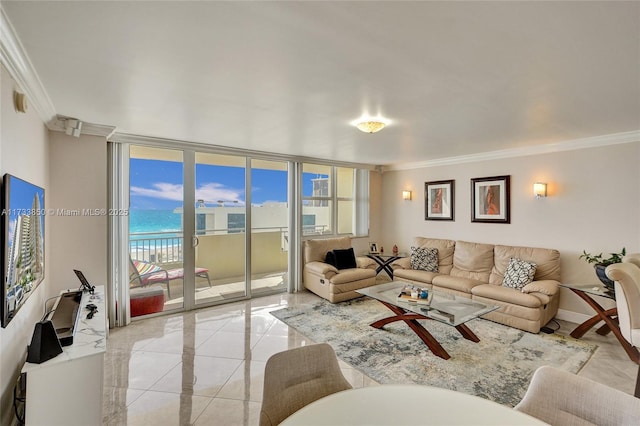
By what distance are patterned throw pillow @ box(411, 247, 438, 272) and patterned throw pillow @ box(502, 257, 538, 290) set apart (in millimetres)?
1096

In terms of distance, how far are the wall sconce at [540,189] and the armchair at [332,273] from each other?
8.56 feet

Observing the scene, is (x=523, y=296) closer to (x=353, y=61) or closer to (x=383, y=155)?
(x=383, y=155)

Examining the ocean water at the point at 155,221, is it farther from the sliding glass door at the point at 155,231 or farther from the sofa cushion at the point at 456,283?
the sofa cushion at the point at 456,283

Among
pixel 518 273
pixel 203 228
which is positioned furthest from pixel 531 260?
pixel 203 228

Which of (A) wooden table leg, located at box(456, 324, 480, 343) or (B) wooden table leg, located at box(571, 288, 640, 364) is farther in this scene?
(A) wooden table leg, located at box(456, 324, 480, 343)

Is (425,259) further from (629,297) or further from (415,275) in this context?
(629,297)

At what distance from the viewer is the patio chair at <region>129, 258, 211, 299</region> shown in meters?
3.95

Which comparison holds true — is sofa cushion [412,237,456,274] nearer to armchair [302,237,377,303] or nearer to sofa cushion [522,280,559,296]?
armchair [302,237,377,303]

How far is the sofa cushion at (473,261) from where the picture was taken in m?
4.54

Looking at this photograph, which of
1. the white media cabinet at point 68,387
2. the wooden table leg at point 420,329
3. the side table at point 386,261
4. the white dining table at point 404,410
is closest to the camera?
the white dining table at point 404,410

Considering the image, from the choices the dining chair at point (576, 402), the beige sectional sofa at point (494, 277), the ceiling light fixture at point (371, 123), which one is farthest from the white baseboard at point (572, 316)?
the ceiling light fixture at point (371, 123)

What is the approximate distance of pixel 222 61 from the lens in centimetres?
181

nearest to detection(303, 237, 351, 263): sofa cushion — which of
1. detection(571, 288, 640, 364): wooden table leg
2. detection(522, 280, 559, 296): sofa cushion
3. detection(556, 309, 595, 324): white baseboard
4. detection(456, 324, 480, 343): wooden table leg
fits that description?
detection(456, 324, 480, 343): wooden table leg

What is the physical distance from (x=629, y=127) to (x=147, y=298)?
6.06 m
